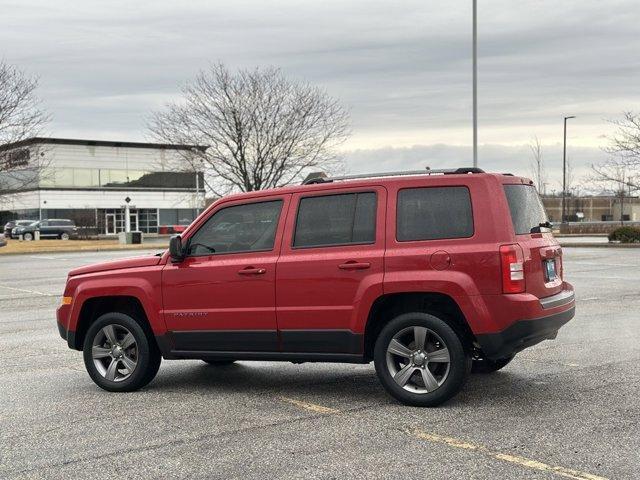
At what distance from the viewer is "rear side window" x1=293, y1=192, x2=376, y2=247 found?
685 centimetres

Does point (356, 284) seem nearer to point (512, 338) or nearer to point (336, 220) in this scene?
point (336, 220)

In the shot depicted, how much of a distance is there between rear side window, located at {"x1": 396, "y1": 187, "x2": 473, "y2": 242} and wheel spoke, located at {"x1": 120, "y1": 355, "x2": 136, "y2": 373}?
270cm

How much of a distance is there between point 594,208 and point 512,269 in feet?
485

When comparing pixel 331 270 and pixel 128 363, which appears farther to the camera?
pixel 128 363

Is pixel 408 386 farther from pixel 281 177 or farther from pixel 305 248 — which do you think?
pixel 281 177

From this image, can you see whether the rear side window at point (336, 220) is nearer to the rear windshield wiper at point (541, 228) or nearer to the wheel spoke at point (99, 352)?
the rear windshield wiper at point (541, 228)

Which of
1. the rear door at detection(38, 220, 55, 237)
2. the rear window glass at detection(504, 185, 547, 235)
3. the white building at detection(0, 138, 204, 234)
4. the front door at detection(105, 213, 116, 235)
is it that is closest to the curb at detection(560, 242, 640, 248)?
the rear window glass at detection(504, 185, 547, 235)

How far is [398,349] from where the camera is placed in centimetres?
662

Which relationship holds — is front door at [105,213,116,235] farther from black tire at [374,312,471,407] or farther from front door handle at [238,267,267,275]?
black tire at [374,312,471,407]

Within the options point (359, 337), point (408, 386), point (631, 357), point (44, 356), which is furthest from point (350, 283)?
point (44, 356)

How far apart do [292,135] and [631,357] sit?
36255 mm

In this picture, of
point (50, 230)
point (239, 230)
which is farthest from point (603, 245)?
point (50, 230)

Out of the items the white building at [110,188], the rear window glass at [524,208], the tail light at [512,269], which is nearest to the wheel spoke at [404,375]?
the tail light at [512,269]

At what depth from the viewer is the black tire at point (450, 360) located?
252 inches
